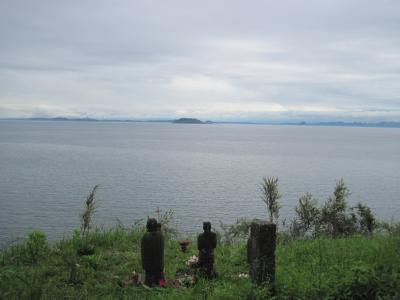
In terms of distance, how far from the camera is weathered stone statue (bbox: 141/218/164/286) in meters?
9.57

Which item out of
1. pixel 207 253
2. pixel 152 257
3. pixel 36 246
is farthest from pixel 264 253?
pixel 36 246

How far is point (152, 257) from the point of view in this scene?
959cm

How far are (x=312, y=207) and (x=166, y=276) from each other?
1248 cm

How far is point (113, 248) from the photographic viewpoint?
41.5 feet

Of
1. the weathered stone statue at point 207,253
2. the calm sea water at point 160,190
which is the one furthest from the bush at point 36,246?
the calm sea water at point 160,190

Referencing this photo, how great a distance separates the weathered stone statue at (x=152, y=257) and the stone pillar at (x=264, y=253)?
2180 mm

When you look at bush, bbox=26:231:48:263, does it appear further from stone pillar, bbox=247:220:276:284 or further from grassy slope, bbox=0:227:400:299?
stone pillar, bbox=247:220:276:284

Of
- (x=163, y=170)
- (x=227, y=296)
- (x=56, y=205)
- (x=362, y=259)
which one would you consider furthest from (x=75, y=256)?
(x=163, y=170)

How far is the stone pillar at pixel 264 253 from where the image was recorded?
8.61 meters

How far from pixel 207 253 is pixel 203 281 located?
0.75 metres

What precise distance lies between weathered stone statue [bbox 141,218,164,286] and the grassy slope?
42 centimetres

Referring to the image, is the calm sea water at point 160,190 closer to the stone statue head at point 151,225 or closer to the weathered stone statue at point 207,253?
the stone statue head at point 151,225

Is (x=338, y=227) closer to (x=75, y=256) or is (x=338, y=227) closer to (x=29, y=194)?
(x=75, y=256)

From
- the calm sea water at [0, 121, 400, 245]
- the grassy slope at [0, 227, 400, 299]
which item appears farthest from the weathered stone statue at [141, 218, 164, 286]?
the calm sea water at [0, 121, 400, 245]
